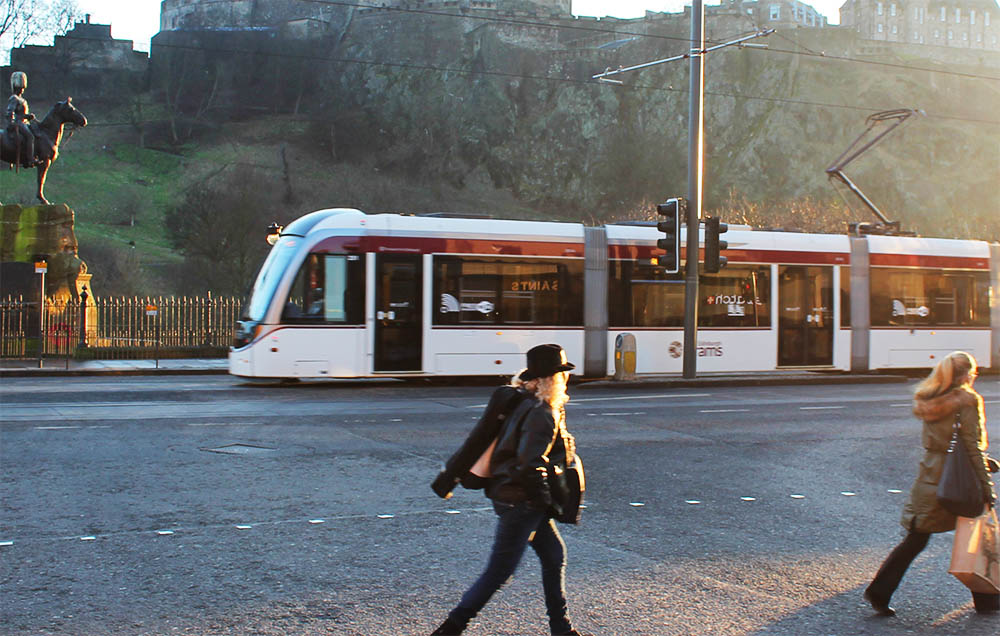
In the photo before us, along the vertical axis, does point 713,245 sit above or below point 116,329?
above

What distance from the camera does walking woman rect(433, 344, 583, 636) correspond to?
485cm

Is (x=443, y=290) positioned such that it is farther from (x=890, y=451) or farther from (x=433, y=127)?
(x=433, y=127)

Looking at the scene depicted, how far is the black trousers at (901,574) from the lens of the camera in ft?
18.6

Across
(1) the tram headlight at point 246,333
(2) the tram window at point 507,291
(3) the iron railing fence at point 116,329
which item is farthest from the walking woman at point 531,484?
(3) the iron railing fence at point 116,329

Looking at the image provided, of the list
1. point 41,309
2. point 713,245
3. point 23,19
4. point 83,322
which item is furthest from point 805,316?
point 23,19

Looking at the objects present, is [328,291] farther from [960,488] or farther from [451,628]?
→ [960,488]

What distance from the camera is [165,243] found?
71.3 m

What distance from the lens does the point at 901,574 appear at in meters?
5.69

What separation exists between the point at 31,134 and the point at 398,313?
15.4 m

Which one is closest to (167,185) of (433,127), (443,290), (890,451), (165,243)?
(165,243)

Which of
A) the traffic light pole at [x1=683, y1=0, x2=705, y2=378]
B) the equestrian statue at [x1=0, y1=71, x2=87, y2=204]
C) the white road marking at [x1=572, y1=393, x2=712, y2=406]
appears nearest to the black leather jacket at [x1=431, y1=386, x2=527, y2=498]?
the white road marking at [x1=572, y1=393, x2=712, y2=406]

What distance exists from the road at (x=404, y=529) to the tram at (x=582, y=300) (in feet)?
14.5

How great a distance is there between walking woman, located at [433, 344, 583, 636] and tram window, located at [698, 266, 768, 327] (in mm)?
17247

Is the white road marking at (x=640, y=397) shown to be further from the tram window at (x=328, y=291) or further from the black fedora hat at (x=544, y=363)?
the black fedora hat at (x=544, y=363)
